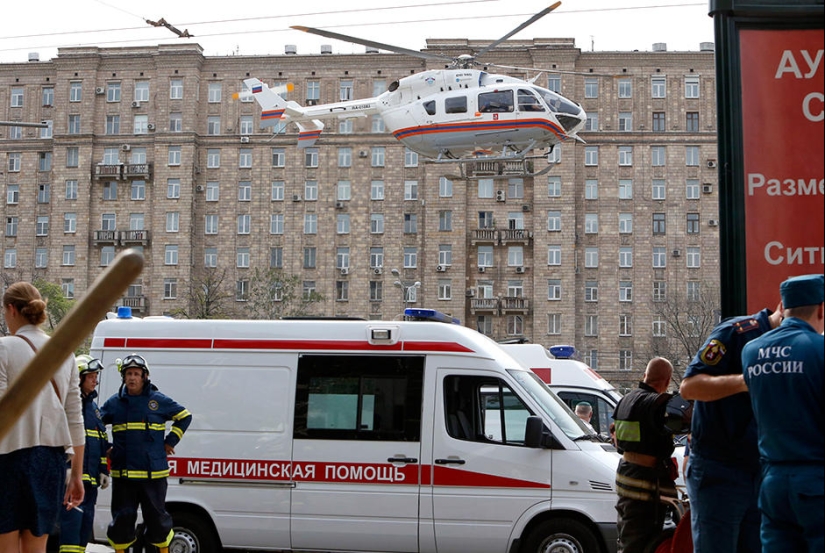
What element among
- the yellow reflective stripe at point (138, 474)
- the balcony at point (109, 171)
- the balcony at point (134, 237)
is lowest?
the yellow reflective stripe at point (138, 474)

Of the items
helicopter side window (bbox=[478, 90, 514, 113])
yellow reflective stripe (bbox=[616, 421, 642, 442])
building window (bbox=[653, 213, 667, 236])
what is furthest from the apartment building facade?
yellow reflective stripe (bbox=[616, 421, 642, 442])

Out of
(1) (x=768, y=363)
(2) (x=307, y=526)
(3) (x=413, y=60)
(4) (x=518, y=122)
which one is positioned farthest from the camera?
(3) (x=413, y=60)

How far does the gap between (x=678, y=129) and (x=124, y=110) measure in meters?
39.4

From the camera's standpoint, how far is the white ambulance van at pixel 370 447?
10172 millimetres

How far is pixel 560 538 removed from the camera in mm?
10133

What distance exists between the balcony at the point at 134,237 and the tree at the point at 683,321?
3555cm

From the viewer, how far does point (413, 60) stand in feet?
248

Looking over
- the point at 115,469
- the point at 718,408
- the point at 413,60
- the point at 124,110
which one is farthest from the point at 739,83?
the point at 124,110

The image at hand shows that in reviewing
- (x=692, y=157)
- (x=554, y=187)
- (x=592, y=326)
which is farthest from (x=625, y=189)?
(x=592, y=326)

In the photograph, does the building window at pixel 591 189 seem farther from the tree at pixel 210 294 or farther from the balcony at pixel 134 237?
the balcony at pixel 134 237

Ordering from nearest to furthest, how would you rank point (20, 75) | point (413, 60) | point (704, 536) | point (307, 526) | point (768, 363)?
point (768, 363) → point (704, 536) → point (307, 526) → point (413, 60) → point (20, 75)

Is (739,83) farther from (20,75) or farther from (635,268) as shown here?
(20,75)

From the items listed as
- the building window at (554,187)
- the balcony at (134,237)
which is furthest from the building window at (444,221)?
the balcony at (134,237)

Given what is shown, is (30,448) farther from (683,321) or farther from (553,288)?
(553,288)
